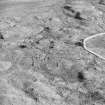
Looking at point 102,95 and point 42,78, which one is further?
point 42,78

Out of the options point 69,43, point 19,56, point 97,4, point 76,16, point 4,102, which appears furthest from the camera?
point 97,4

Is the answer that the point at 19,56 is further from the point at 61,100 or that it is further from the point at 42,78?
the point at 61,100

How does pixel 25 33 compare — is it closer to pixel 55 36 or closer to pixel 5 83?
pixel 55 36

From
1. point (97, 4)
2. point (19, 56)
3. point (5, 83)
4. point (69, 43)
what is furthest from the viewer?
point (97, 4)

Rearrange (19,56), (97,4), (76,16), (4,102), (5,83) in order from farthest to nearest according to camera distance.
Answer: (97,4) → (76,16) → (19,56) → (5,83) → (4,102)

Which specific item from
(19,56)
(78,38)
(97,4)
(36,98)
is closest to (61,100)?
(36,98)

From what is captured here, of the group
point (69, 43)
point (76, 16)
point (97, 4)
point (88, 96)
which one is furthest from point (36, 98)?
point (97, 4)
